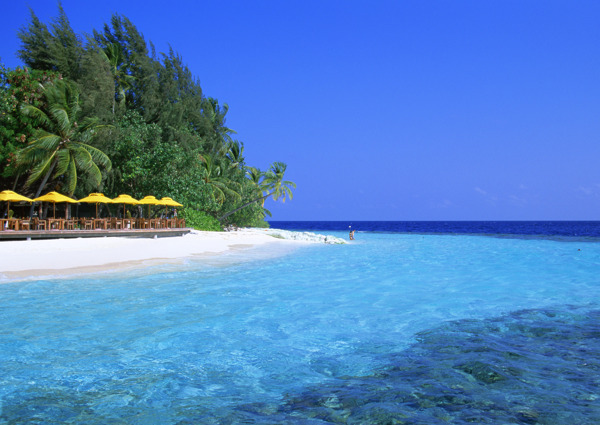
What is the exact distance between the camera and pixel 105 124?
2720 cm

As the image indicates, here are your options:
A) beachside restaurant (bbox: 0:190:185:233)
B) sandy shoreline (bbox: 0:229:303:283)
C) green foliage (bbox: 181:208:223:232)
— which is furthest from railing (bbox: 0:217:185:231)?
green foliage (bbox: 181:208:223:232)

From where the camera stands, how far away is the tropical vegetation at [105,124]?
23.5 m

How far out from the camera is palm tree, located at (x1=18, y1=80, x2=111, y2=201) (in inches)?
895

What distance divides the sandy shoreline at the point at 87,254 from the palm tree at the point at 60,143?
235 inches

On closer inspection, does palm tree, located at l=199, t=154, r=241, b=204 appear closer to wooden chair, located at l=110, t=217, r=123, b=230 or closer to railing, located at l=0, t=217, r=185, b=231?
railing, located at l=0, t=217, r=185, b=231

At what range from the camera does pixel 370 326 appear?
7523 mm

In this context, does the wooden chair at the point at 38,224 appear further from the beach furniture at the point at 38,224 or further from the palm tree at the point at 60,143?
the palm tree at the point at 60,143

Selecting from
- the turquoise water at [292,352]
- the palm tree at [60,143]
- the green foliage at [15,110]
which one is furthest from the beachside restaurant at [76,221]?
the turquoise water at [292,352]

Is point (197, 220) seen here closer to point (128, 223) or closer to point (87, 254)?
point (128, 223)

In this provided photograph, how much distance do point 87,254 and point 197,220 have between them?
16.3 meters

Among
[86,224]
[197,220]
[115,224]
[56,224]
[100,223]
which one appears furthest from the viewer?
[197,220]

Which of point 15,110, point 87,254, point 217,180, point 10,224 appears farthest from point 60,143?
point 217,180

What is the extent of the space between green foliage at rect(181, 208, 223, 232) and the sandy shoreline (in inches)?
355

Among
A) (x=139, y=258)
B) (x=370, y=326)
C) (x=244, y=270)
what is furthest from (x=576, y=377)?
(x=139, y=258)
